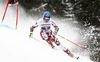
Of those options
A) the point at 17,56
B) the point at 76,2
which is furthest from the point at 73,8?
the point at 17,56

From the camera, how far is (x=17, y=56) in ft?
11.5

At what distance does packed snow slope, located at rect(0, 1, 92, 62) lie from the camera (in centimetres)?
364

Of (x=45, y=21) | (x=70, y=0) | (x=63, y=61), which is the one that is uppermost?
(x=70, y=0)

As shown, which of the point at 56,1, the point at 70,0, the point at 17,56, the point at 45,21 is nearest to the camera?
the point at 17,56

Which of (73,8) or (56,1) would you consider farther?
(56,1)

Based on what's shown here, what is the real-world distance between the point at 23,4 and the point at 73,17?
9.04 metres

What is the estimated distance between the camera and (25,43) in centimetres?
499

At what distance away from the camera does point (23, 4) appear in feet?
74.5

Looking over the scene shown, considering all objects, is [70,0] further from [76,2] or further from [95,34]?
[95,34]

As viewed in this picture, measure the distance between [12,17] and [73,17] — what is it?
11.7 metres

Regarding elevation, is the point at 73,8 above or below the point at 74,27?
above

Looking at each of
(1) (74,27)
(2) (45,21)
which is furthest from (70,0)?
(2) (45,21)

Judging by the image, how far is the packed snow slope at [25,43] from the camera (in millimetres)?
3639

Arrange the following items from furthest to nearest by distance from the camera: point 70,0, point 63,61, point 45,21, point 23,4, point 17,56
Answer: point 23,4 < point 70,0 < point 45,21 < point 63,61 < point 17,56
